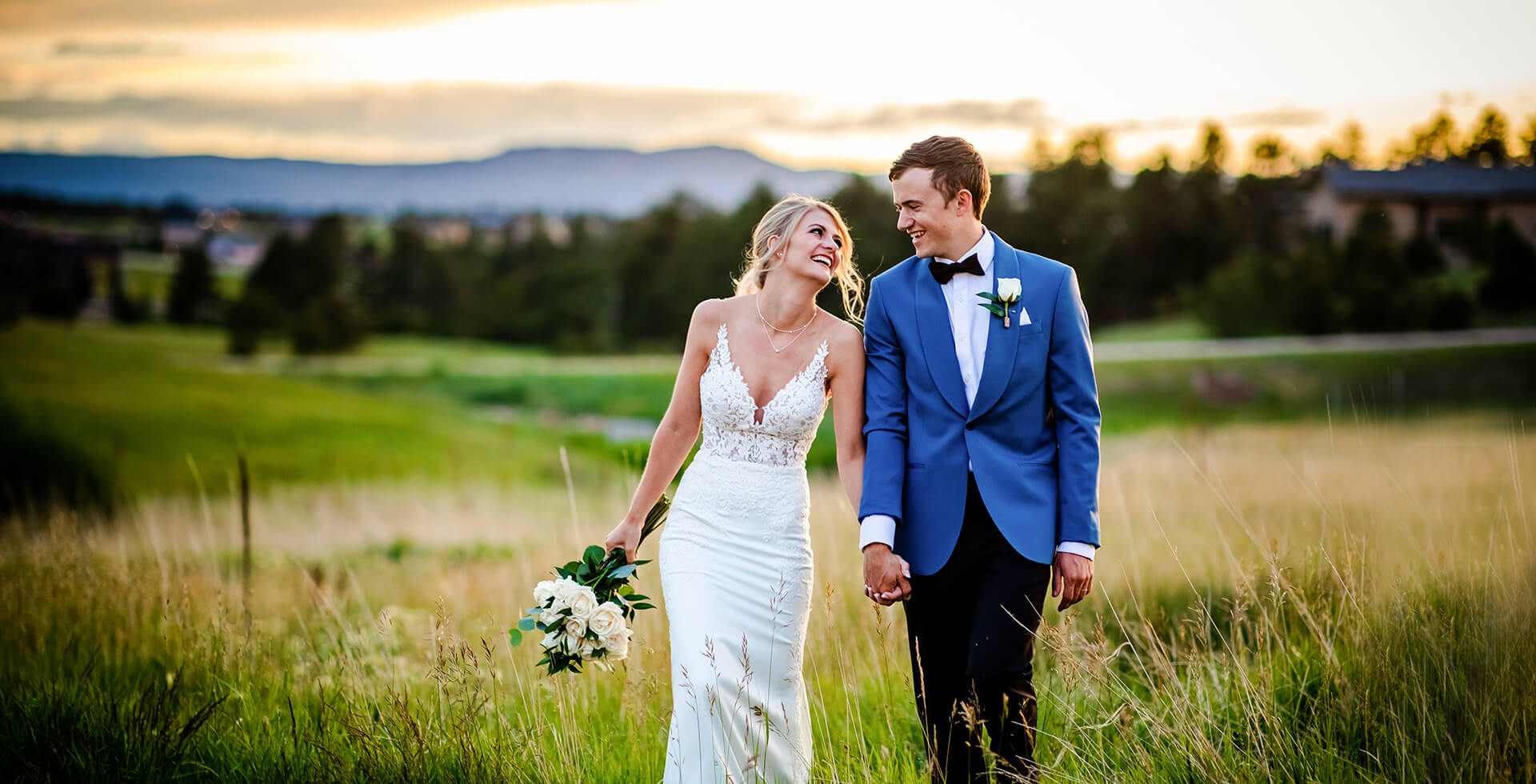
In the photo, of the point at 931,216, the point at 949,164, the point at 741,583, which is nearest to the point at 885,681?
the point at 741,583

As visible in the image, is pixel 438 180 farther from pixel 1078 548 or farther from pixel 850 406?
pixel 1078 548

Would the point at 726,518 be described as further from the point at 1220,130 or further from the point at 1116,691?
the point at 1220,130

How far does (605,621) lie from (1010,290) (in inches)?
70.5

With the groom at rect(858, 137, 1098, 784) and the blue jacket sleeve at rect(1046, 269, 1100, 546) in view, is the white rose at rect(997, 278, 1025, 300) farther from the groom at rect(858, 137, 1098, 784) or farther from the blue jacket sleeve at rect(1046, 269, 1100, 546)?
Result: the blue jacket sleeve at rect(1046, 269, 1100, 546)

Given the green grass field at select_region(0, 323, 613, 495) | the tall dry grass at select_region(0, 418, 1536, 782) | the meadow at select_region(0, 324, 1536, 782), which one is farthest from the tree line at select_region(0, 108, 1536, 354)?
the tall dry grass at select_region(0, 418, 1536, 782)

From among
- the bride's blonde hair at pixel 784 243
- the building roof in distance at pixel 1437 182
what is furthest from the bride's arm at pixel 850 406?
the building roof in distance at pixel 1437 182

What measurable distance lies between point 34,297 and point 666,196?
3687 cm

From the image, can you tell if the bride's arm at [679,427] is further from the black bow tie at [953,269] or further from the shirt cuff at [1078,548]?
the shirt cuff at [1078,548]

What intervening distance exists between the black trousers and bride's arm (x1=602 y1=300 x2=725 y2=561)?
115 cm

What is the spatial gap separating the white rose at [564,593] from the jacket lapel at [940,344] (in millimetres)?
1463

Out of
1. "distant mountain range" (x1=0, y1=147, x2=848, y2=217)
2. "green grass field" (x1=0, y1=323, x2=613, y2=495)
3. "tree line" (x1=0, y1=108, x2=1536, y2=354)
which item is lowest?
"green grass field" (x1=0, y1=323, x2=613, y2=495)

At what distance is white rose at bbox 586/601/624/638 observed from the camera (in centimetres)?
377

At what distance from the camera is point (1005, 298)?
3.51 metres

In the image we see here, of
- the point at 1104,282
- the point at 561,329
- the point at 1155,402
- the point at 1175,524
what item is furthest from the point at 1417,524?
the point at 561,329
